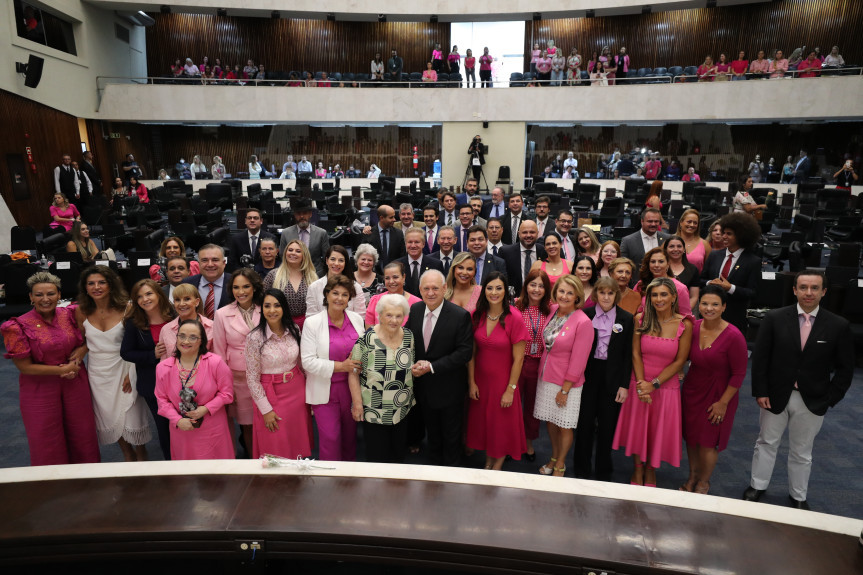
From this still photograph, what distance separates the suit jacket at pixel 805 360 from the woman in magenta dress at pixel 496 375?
154 centimetres

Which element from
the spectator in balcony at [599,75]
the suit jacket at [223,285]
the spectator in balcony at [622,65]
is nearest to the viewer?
the suit jacket at [223,285]

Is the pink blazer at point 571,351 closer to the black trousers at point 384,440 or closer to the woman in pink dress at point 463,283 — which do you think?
the woman in pink dress at point 463,283

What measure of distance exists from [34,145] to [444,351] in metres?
15.8

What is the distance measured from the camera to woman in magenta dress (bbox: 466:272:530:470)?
12.3ft

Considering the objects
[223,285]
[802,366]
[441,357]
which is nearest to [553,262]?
[441,357]

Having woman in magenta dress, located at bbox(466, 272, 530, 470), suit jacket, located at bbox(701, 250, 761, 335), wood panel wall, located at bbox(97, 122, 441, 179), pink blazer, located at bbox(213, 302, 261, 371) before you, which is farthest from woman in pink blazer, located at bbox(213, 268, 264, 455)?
wood panel wall, located at bbox(97, 122, 441, 179)

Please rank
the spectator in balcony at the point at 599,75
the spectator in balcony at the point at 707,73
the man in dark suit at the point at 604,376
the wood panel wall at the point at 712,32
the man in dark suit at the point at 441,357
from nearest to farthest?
the man in dark suit at the point at 441,357, the man in dark suit at the point at 604,376, the spectator in balcony at the point at 707,73, the spectator in balcony at the point at 599,75, the wood panel wall at the point at 712,32

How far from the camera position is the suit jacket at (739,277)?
483cm

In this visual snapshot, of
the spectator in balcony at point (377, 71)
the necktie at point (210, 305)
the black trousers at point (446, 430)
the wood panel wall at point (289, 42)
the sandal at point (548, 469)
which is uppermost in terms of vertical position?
the wood panel wall at point (289, 42)

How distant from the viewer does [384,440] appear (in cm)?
367

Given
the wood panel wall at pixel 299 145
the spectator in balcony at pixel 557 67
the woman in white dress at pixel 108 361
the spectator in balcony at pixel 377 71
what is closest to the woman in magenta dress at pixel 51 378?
the woman in white dress at pixel 108 361

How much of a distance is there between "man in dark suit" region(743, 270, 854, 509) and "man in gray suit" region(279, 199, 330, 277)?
161 inches

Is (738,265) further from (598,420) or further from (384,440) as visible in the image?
(384,440)

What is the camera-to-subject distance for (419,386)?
151 inches
